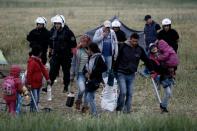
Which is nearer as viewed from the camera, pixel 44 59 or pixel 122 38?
pixel 122 38

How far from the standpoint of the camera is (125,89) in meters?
13.9

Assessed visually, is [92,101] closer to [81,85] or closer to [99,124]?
[81,85]

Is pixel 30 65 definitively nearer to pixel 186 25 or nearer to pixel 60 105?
pixel 60 105

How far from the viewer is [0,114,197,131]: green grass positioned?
9.95 meters

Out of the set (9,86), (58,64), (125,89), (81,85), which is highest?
(9,86)

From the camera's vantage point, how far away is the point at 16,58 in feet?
79.9

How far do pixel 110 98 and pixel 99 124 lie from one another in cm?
432

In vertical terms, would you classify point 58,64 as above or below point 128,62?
below

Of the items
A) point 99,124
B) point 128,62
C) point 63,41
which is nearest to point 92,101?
point 128,62

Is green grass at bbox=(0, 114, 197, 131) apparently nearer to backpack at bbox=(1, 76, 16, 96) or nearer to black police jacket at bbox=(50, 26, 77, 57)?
backpack at bbox=(1, 76, 16, 96)

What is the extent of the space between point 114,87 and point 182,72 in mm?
6914

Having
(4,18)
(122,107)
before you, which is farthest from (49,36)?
(4,18)

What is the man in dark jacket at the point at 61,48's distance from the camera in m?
16.7

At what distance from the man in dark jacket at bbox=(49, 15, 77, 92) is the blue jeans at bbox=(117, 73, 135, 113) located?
10.0 feet
